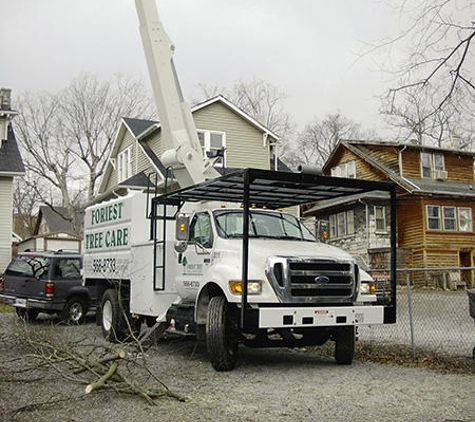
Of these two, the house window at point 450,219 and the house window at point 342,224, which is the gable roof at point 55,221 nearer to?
the house window at point 342,224

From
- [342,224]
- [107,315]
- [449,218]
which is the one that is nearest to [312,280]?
[107,315]

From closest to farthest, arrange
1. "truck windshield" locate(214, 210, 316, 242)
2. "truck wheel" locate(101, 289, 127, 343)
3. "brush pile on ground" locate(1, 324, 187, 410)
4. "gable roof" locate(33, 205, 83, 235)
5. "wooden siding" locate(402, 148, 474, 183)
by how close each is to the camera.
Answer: "brush pile on ground" locate(1, 324, 187, 410), "truck windshield" locate(214, 210, 316, 242), "truck wheel" locate(101, 289, 127, 343), "wooden siding" locate(402, 148, 474, 183), "gable roof" locate(33, 205, 83, 235)

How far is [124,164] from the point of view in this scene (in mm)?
31156

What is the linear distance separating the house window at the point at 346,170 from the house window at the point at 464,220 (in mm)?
5794

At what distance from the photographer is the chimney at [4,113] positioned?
1087 inches

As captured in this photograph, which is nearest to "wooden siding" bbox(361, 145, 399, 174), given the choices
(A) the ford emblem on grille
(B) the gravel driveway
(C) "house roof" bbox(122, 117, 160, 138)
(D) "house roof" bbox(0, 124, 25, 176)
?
(C) "house roof" bbox(122, 117, 160, 138)

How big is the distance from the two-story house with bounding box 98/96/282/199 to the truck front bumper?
721 inches

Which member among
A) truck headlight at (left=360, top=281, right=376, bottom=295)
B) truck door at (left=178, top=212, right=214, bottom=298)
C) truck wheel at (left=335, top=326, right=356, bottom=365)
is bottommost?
truck wheel at (left=335, top=326, right=356, bottom=365)

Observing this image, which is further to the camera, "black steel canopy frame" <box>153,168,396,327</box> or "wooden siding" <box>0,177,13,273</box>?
"wooden siding" <box>0,177,13,273</box>

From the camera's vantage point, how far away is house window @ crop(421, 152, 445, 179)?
104 feet

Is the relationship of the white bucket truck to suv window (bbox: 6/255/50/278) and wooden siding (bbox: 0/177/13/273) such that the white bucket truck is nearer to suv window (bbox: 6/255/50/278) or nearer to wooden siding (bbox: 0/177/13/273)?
suv window (bbox: 6/255/50/278)

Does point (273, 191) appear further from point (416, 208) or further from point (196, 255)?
point (416, 208)

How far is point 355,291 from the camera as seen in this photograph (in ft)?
29.0

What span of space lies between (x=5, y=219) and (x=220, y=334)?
20.8 meters
